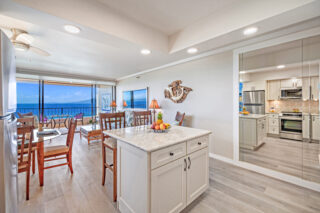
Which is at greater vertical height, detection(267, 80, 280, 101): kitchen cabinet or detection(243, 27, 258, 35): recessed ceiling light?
detection(243, 27, 258, 35): recessed ceiling light

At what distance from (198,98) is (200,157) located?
191 cm

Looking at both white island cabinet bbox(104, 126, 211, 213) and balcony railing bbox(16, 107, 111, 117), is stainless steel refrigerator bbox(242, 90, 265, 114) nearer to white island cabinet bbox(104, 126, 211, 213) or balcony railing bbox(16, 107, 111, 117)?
white island cabinet bbox(104, 126, 211, 213)

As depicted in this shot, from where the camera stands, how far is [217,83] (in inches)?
118

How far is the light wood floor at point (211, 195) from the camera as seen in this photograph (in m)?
1.65

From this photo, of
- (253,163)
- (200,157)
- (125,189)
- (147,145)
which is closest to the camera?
(147,145)

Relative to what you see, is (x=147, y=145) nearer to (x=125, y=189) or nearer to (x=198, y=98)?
(x=125, y=189)

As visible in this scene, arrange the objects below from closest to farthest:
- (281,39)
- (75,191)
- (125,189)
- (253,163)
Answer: (125,189) < (75,191) < (281,39) < (253,163)

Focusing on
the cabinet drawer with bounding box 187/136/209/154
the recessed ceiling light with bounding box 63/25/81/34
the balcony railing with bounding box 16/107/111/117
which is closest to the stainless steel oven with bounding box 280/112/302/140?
the cabinet drawer with bounding box 187/136/209/154

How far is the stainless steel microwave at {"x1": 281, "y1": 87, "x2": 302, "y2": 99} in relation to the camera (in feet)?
6.93

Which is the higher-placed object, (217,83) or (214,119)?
(217,83)

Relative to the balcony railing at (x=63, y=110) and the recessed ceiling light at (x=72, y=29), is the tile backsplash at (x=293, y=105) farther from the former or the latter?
the balcony railing at (x=63, y=110)

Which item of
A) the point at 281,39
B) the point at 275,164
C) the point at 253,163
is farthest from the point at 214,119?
the point at 281,39

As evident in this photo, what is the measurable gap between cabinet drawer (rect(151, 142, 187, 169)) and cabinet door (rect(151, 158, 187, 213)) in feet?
0.15

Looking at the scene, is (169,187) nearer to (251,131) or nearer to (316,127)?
(251,131)
